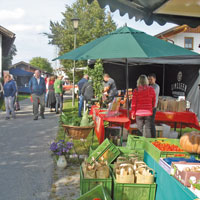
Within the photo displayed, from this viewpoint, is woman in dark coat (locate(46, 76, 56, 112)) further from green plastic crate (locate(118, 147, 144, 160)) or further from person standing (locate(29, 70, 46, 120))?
green plastic crate (locate(118, 147, 144, 160))

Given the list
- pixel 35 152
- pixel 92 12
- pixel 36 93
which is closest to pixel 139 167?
pixel 35 152

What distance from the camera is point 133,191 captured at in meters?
3.26

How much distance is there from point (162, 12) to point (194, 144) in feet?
5.72

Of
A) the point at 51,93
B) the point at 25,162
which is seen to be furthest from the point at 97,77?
the point at 25,162

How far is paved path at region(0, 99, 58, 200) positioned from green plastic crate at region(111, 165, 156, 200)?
1.13m

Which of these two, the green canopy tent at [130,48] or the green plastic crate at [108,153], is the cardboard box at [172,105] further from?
the green plastic crate at [108,153]

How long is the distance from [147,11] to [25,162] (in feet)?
12.4

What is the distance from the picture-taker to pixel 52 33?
29.8m

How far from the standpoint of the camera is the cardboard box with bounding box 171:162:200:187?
8.74 feet

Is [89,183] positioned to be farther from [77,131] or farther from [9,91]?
[9,91]

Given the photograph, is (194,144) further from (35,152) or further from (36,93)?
(36,93)

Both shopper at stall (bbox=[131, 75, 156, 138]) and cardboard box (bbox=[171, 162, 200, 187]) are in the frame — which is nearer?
cardboard box (bbox=[171, 162, 200, 187])

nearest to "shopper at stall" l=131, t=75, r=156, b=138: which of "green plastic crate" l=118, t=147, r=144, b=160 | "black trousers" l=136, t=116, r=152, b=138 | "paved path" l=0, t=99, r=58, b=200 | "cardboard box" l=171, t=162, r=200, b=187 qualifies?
"black trousers" l=136, t=116, r=152, b=138

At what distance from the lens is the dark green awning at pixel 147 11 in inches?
116
